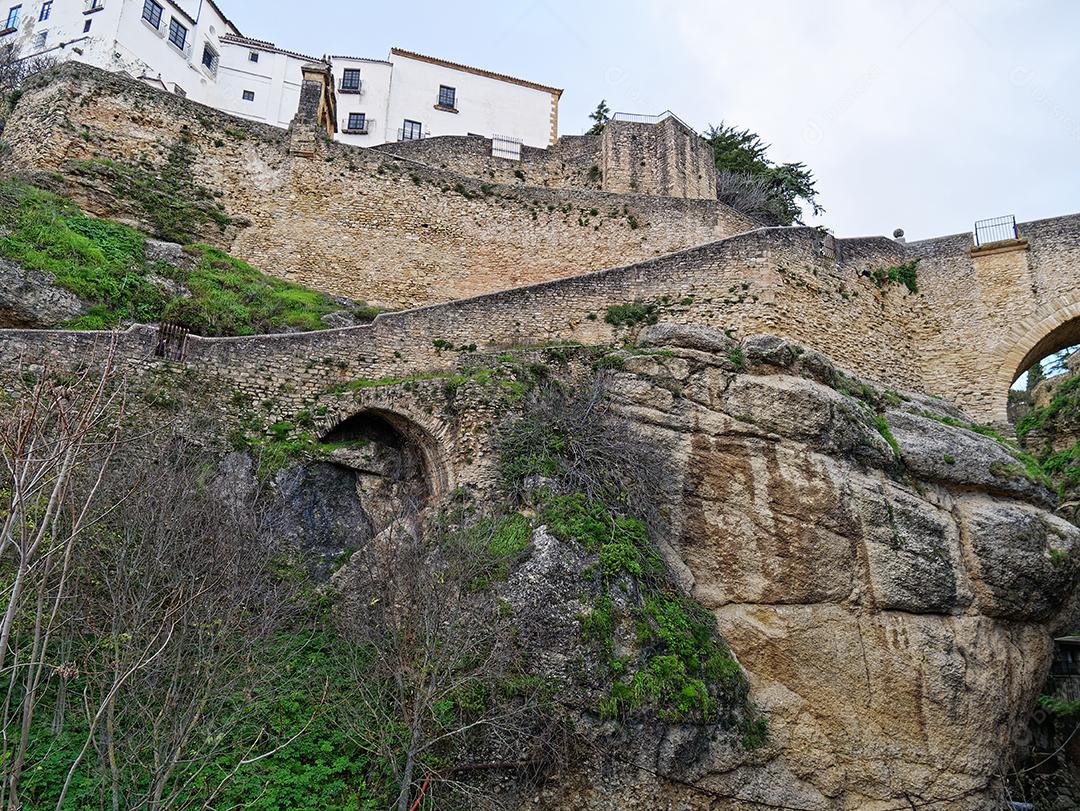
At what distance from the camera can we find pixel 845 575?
11.4 m

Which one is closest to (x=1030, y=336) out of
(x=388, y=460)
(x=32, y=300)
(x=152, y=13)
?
(x=388, y=460)

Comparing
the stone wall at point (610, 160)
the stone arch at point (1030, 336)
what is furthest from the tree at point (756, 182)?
the stone arch at point (1030, 336)

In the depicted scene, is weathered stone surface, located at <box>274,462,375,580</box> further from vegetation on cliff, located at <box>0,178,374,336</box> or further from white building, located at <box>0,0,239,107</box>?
white building, located at <box>0,0,239,107</box>

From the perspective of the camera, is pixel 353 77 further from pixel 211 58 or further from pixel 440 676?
pixel 440 676

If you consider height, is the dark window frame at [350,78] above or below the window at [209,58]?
below

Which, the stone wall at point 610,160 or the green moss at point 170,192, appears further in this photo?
the stone wall at point 610,160

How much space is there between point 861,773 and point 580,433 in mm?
6129

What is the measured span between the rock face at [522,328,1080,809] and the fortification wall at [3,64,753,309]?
855cm

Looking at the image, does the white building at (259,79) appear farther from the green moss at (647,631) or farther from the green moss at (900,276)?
the green moss at (647,631)

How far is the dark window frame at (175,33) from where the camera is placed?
110 feet

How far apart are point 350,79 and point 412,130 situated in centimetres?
379

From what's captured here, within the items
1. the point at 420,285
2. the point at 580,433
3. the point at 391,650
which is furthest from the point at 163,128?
the point at 391,650

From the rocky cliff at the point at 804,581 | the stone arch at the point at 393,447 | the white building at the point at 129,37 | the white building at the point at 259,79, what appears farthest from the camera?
the white building at the point at 259,79

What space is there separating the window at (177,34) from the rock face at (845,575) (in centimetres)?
3100
